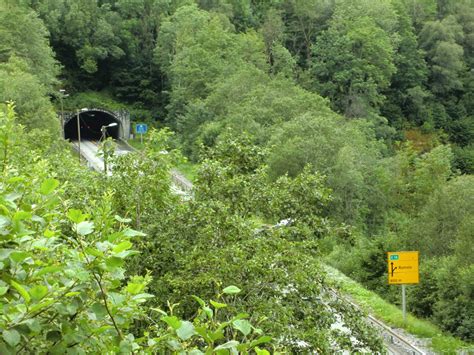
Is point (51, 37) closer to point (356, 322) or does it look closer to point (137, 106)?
point (137, 106)

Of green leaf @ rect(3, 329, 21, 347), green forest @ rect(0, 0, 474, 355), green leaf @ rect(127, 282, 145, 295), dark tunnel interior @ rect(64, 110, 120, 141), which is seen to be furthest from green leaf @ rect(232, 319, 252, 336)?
dark tunnel interior @ rect(64, 110, 120, 141)

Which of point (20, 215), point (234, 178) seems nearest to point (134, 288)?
point (20, 215)

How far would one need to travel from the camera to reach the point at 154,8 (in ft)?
206

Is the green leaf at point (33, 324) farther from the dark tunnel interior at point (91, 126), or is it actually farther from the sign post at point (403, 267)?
the dark tunnel interior at point (91, 126)

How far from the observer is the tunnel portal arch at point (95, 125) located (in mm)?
57750

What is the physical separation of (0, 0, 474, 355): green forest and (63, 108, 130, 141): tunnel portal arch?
1201 millimetres

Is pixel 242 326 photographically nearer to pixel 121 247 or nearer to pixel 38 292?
pixel 121 247

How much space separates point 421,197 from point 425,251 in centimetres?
1181

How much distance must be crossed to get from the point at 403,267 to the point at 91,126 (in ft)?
149

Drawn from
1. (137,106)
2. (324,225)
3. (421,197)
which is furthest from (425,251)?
(137,106)

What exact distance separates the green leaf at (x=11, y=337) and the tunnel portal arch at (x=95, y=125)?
54.6 meters

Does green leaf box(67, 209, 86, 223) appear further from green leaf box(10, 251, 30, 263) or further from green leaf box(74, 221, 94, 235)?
green leaf box(10, 251, 30, 263)

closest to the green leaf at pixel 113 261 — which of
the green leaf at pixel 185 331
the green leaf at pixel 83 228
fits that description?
the green leaf at pixel 83 228

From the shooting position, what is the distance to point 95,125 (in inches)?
2400
